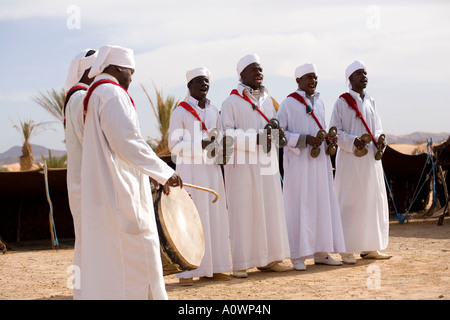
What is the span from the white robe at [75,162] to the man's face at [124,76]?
0.40 metres

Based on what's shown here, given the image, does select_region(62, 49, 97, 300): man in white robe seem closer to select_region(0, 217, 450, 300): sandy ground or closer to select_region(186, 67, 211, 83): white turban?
select_region(0, 217, 450, 300): sandy ground

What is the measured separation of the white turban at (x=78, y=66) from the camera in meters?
5.91

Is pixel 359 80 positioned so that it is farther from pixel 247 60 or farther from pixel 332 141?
pixel 247 60

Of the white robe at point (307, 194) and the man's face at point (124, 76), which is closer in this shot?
the man's face at point (124, 76)

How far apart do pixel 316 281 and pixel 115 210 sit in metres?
3.10

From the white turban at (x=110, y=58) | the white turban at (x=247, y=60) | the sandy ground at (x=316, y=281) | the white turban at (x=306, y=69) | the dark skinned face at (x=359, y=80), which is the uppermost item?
the white turban at (x=247, y=60)

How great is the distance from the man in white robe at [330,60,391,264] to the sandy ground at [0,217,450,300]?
320mm

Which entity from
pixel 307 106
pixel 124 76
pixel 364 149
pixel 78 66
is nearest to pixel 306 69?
pixel 307 106

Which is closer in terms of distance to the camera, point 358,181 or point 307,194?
point 307,194

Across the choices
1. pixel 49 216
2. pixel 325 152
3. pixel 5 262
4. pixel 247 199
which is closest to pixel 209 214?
pixel 247 199

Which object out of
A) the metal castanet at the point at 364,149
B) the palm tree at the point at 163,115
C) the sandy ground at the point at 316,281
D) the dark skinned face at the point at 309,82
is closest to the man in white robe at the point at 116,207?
the sandy ground at the point at 316,281

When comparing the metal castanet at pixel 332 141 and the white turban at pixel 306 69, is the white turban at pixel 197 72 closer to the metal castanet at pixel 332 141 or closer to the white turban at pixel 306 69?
the white turban at pixel 306 69

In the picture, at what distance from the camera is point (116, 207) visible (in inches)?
192
